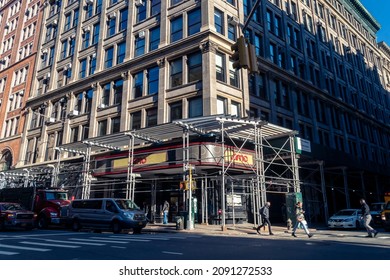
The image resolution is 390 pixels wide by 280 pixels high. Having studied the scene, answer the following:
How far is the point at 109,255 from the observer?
Result: 25.4 ft

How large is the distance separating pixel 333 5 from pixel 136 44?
35.5 m

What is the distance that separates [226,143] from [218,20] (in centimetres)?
1122

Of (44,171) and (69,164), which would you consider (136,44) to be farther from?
(44,171)

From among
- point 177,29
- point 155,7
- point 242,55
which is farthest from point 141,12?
point 242,55

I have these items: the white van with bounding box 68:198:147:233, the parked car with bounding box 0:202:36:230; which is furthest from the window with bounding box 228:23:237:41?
the parked car with bounding box 0:202:36:230

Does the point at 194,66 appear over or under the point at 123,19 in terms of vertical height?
under

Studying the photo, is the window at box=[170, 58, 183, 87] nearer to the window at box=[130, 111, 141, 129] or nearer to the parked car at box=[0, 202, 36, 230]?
the window at box=[130, 111, 141, 129]

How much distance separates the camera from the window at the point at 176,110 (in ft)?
80.3

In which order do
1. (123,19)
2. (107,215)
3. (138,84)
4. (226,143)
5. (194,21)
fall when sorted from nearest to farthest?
(107,215)
(226,143)
(194,21)
(138,84)
(123,19)

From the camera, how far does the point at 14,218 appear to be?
17.0m

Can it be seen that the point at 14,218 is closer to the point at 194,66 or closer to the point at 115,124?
the point at 115,124

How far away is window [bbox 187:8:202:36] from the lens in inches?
1014

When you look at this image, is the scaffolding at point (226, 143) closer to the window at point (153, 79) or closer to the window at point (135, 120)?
the window at point (135, 120)

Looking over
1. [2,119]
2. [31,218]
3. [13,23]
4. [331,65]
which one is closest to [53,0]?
[13,23]
